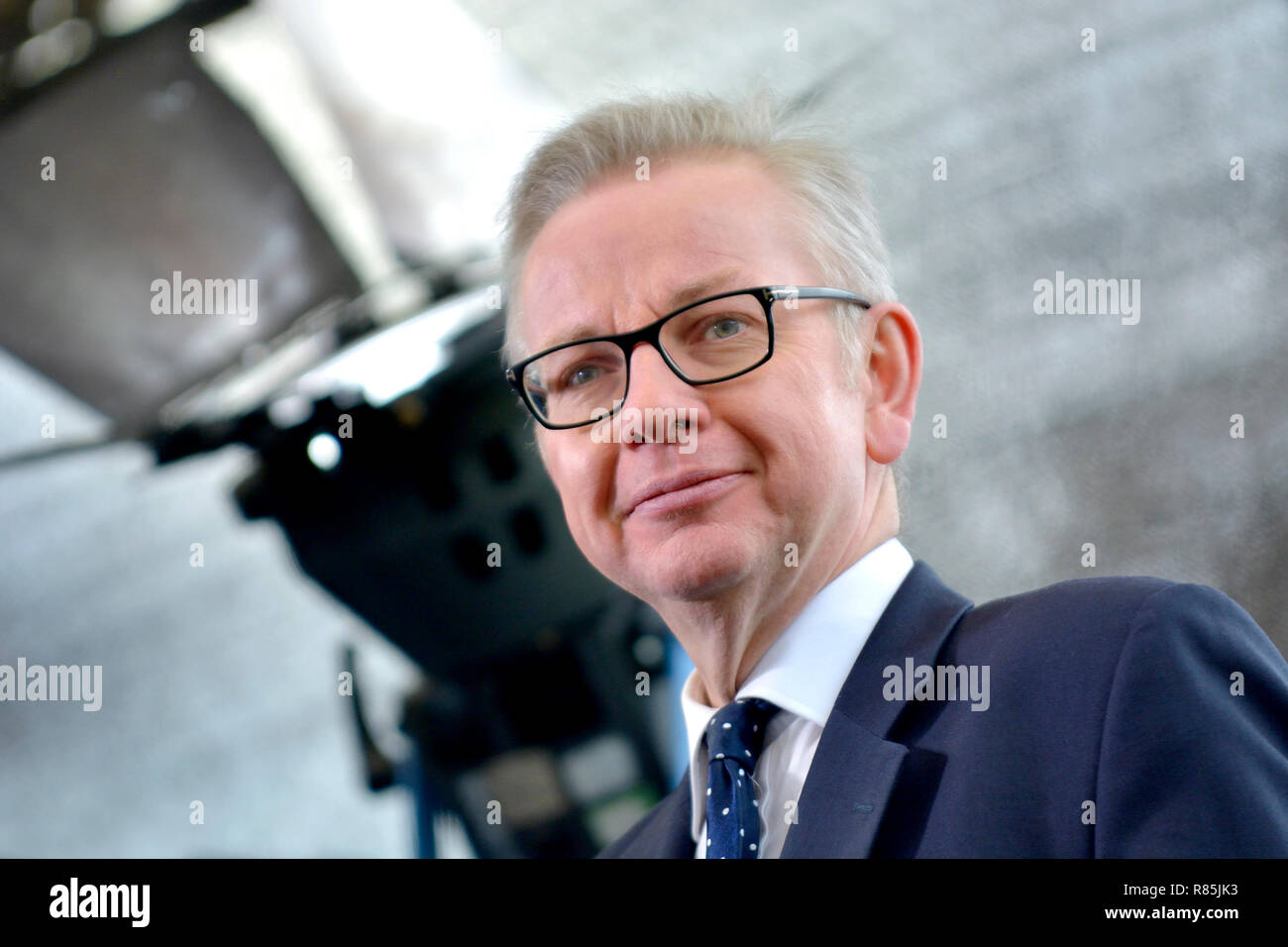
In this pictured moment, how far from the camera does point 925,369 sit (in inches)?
90.4

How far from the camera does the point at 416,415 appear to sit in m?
3.03

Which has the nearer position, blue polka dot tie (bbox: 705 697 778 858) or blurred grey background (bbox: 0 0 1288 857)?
blue polka dot tie (bbox: 705 697 778 858)

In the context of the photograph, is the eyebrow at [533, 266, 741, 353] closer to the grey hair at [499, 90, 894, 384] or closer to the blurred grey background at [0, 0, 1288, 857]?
the grey hair at [499, 90, 894, 384]

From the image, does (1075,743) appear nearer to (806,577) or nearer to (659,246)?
(806,577)

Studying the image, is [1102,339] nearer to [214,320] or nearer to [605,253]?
[605,253]

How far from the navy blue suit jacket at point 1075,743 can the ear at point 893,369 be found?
253 millimetres

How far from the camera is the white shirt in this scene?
960 mm

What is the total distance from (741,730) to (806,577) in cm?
18

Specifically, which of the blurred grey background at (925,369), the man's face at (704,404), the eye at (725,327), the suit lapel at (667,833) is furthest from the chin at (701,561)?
the blurred grey background at (925,369)

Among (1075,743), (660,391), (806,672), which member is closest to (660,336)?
(660,391)

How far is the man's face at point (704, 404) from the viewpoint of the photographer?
0.95 m

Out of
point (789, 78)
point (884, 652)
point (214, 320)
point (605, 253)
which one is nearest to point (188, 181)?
point (214, 320)

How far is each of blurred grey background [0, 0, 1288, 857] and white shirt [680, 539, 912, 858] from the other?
0.50m

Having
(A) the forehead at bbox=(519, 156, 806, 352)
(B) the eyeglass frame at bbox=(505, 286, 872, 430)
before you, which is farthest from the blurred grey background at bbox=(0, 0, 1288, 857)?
(B) the eyeglass frame at bbox=(505, 286, 872, 430)
